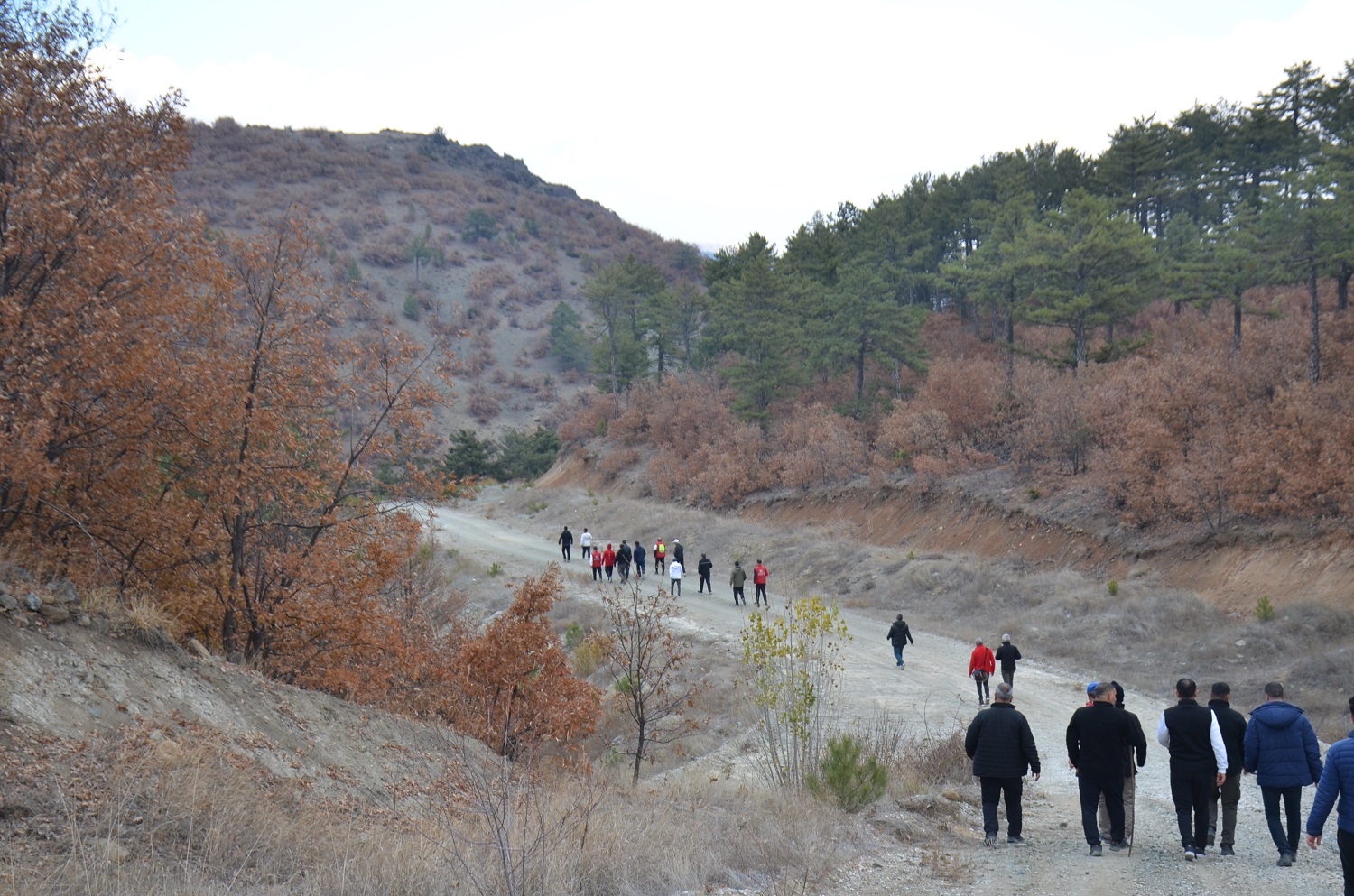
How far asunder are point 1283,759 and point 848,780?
3.67m

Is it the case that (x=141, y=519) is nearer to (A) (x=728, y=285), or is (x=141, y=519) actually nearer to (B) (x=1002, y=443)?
(B) (x=1002, y=443)

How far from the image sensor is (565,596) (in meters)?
27.5

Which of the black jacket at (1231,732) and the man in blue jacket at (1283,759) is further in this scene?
the black jacket at (1231,732)

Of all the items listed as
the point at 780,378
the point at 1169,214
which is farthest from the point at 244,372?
the point at 1169,214

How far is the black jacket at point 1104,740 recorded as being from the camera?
758cm

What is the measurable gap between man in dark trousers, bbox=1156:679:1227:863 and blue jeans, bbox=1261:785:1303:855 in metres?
0.37

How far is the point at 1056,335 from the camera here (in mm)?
46375

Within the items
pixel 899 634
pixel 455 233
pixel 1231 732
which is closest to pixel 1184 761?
pixel 1231 732

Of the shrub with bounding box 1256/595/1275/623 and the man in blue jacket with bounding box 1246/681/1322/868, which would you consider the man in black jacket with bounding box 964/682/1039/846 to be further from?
the shrub with bounding box 1256/595/1275/623

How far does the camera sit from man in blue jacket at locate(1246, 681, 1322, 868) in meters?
7.36

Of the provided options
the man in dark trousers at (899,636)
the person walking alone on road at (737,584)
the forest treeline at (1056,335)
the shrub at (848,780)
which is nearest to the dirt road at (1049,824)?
the man in dark trousers at (899,636)

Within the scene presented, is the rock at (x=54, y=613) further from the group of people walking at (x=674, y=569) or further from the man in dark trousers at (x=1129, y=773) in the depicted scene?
the group of people walking at (x=674, y=569)

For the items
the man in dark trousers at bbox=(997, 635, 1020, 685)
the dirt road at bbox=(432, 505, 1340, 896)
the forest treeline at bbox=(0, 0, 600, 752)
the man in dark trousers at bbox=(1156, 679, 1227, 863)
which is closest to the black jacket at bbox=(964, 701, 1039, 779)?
the dirt road at bbox=(432, 505, 1340, 896)

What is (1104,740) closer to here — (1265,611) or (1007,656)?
(1007,656)
